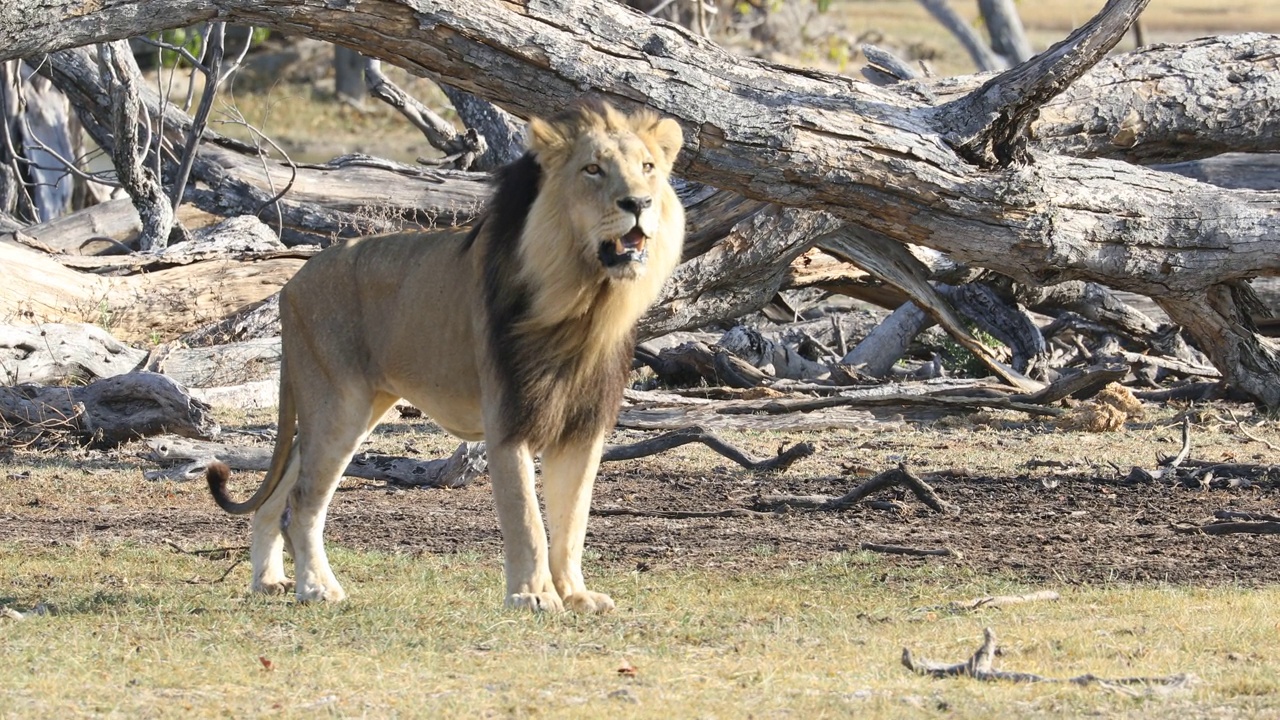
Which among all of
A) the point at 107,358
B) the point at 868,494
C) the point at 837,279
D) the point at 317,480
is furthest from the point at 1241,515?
the point at 107,358

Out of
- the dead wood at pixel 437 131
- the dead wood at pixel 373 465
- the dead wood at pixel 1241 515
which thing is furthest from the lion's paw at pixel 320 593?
the dead wood at pixel 437 131

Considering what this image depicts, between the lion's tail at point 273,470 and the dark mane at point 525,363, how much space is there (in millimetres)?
1176

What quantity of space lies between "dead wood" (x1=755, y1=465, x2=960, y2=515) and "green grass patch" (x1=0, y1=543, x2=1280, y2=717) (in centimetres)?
113

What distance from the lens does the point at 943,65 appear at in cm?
4191

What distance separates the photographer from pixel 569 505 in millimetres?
6188

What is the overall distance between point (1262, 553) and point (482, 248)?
12.4ft

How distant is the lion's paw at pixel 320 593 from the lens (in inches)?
252

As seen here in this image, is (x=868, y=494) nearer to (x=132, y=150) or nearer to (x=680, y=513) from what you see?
(x=680, y=513)

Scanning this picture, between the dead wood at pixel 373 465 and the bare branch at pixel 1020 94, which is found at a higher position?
the bare branch at pixel 1020 94

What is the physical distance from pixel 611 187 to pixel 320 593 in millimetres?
1975

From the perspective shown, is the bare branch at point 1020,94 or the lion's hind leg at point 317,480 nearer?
the lion's hind leg at point 317,480

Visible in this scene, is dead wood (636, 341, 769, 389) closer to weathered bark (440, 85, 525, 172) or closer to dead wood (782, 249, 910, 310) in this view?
dead wood (782, 249, 910, 310)

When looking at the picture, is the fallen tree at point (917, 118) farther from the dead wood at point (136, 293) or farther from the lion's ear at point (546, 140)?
the dead wood at point (136, 293)

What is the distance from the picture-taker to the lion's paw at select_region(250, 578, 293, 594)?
21.9ft
